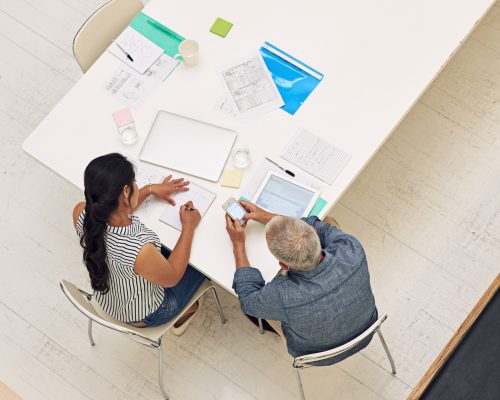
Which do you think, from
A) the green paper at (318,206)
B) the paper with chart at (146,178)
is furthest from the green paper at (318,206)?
the paper with chart at (146,178)

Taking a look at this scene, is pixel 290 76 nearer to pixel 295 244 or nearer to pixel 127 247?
pixel 295 244

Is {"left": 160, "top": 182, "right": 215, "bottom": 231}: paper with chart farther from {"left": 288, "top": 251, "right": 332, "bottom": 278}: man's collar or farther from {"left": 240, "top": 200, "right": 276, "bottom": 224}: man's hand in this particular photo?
{"left": 288, "top": 251, "right": 332, "bottom": 278}: man's collar

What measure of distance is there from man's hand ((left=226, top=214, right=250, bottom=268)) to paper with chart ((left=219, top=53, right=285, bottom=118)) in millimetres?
526

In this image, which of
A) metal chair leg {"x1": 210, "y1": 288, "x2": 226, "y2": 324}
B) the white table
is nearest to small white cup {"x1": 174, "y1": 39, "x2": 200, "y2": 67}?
the white table

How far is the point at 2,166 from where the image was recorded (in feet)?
11.2

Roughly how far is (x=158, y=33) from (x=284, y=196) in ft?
3.31

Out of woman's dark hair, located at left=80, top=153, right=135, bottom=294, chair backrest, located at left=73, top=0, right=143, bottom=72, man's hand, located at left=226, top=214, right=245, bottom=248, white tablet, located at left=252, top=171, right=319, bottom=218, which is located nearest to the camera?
woman's dark hair, located at left=80, top=153, right=135, bottom=294

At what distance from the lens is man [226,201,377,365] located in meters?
1.98

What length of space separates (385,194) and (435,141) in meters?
0.44

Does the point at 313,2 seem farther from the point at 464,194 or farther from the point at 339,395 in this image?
the point at 339,395

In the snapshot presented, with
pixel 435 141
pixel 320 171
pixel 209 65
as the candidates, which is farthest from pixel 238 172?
pixel 435 141

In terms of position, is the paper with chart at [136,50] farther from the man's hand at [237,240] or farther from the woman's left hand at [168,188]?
the man's hand at [237,240]

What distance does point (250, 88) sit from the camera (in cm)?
260

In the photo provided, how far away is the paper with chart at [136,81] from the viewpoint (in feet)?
8.60
